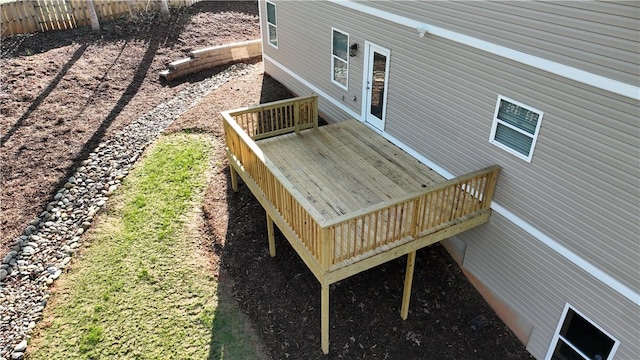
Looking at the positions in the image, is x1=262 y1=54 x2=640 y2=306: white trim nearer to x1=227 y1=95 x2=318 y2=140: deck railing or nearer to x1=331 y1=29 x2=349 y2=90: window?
x1=227 y1=95 x2=318 y2=140: deck railing

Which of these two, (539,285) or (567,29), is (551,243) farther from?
(567,29)

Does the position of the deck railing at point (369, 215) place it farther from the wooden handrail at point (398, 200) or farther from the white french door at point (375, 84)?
the white french door at point (375, 84)

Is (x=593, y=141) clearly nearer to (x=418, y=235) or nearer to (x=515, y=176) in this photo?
(x=515, y=176)

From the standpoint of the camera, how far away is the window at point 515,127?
226 inches

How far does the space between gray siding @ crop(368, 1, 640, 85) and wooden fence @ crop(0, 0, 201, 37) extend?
13.2 meters

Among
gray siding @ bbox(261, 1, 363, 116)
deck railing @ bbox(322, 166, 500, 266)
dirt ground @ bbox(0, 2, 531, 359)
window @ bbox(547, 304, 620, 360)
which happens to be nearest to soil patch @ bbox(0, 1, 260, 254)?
dirt ground @ bbox(0, 2, 531, 359)

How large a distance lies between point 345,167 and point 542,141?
3368mm

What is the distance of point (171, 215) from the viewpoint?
8.86 meters

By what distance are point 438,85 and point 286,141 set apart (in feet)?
10.6

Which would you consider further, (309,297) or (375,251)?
(309,297)

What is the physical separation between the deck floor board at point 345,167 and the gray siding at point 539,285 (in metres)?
1.38

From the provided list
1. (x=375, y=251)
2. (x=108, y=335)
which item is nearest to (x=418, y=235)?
(x=375, y=251)

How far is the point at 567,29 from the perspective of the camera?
4965mm

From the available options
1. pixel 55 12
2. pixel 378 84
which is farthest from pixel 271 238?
pixel 55 12
